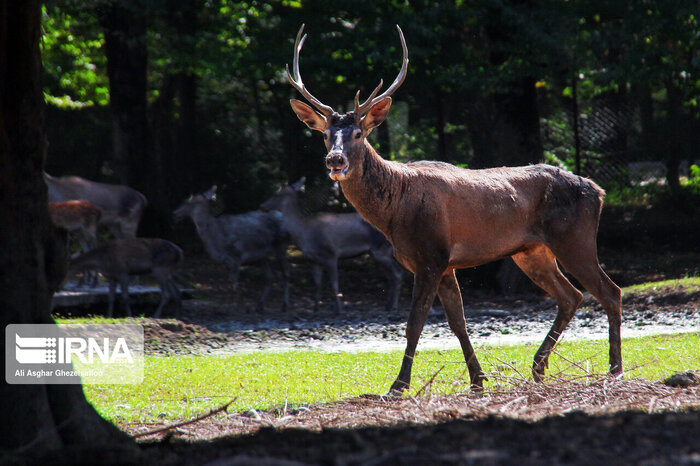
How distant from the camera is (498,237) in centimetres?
807

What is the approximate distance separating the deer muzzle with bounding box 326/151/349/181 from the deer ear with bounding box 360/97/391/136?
636 mm

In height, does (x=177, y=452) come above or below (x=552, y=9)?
below

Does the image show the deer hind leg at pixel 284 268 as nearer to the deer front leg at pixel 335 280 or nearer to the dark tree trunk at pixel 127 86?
the deer front leg at pixel 335 280

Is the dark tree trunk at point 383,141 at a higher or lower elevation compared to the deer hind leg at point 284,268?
higher

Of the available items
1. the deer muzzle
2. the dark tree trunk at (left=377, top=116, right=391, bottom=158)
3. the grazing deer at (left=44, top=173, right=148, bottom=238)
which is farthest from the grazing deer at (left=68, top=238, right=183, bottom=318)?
the dark tree trunk at (left=377, top=116, right=391, bottom=158)

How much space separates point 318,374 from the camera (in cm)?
893

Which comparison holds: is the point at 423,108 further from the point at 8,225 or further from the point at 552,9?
the point at 8,225

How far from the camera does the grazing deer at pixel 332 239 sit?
15781 mm

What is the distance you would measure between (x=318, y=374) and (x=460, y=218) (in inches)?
88.8

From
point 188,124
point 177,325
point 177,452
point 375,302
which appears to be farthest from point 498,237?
point 188,124

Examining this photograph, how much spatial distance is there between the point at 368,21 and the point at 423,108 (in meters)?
8.61

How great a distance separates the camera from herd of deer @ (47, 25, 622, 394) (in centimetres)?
759

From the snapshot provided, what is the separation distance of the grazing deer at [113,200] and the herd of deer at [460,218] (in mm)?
9632

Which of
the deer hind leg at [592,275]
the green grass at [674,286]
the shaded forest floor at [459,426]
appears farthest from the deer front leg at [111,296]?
the green grass at [674,286]
